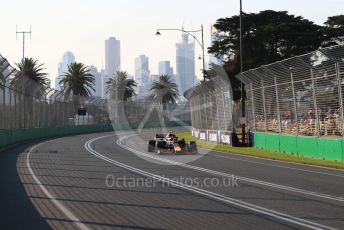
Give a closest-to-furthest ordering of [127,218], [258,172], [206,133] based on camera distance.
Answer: [127,218] < [258,172] < [206,133]

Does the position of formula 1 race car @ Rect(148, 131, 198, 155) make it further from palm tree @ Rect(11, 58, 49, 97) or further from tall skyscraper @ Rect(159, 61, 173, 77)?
tall skyscraper @ Rect(159, 61, 173, 77)

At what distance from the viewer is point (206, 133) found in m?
40.5

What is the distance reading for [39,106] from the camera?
48.6m

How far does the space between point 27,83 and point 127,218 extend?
34.4 m

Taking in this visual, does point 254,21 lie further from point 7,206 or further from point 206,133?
point 7,206

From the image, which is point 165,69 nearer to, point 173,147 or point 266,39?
point 266,39

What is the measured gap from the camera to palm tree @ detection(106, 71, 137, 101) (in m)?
103

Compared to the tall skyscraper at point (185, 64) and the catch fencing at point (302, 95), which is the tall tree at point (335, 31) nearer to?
the tall skyscraper at point (185, 64)

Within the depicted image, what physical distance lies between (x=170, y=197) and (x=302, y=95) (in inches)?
566

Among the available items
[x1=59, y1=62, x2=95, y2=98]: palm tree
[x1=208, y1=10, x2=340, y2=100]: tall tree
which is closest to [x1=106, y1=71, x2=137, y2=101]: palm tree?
[x1=59, y1=62, x2=95, y2=98]: palm tree

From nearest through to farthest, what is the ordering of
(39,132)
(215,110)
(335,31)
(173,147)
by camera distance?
1. (173,147)
2. (215,110)
3. (39,132)
4. (335,31)

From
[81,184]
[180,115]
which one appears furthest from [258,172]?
[180,115]

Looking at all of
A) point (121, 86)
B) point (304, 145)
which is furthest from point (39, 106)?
point (121, 86)

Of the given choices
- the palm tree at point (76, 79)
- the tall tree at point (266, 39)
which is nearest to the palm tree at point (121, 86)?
the palm tree at point (76, 79)
